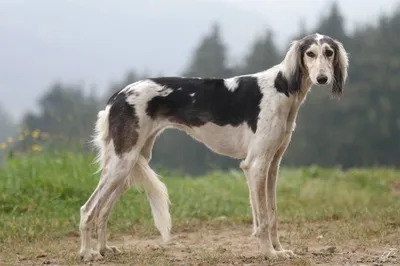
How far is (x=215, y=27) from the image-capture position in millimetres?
23703

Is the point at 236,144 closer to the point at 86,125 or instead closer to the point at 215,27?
the point at 86,125

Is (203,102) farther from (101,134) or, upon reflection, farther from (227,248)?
(227,248)

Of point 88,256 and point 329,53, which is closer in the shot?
point 329,53

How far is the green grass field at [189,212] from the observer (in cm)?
632

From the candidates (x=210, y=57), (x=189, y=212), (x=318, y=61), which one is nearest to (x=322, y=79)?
(x=318, y=61)

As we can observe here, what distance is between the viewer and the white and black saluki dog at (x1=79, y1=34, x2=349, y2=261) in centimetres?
560

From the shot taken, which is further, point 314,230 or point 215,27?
point 215,27

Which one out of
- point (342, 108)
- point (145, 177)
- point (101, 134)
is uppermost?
point (101, 134)

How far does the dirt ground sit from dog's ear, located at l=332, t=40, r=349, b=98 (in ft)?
4.54

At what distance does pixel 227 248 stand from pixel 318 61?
205cm

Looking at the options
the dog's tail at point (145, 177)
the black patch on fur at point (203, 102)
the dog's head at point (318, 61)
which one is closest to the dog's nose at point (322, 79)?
the dog's head at point (318, 61)

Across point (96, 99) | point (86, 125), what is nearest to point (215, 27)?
point (96, 99)

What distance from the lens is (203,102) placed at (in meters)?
5.84

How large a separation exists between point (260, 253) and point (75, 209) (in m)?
3.36
